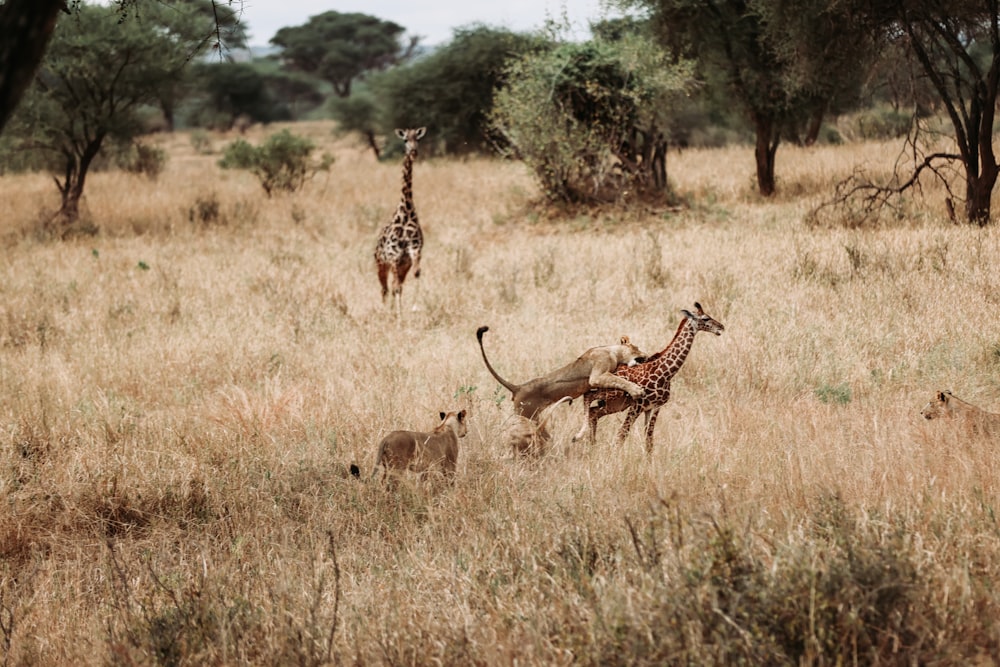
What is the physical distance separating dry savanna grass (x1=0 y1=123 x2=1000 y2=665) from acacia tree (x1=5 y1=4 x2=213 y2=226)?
4.23 m

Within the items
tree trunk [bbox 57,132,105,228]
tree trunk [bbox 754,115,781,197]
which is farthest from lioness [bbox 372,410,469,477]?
tree trunk [bbox 754,115,781,197]

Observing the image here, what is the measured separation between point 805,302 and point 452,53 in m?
23.0

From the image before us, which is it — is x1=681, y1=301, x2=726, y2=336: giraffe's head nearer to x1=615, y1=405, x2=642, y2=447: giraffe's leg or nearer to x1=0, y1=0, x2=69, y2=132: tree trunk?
x1=615, y1=405, x2=642, y2=447: giraffe's leg

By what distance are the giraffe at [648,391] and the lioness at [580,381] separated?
2.4 inches

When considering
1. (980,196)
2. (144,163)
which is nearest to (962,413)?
(980,196)

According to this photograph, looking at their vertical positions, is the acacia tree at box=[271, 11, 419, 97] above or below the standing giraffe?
above

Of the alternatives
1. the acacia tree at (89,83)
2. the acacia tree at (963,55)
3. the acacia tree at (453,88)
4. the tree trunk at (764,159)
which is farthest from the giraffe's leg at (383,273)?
the acacia tree at (453,88)

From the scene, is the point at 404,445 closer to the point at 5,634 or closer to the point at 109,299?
the point at 5,634

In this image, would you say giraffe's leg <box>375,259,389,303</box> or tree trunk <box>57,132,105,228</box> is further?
tree trunk <box>57,132,105,228</box>

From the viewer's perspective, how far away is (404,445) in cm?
424

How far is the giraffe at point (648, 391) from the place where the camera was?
181 inches

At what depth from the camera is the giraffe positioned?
4602mm

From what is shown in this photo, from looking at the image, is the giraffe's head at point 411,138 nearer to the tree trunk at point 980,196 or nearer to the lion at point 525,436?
the lion at point 525,436

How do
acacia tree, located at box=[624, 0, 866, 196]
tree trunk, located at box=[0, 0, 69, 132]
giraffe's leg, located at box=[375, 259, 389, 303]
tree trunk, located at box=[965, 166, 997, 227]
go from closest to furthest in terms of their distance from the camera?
tree trunk, located at box=[0, 0, 69, 132], giraffe's leg, located at box=[375, 259, 389, 303], tree trunk, located at box=[965, 166, 997, 227], acacia tree, located at box=[624, 0, 866, 196]
